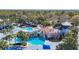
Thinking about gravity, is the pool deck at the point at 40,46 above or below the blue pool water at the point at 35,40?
below

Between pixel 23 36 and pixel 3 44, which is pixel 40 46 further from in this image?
pixel 3 44

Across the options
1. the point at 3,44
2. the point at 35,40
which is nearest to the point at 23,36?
the point at 35,40

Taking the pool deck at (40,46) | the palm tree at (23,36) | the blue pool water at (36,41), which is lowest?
the pool deck at (40,46)

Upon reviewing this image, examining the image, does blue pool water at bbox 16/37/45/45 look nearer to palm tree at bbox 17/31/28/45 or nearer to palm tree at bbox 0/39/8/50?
palm tree at bbox 17/31/28/45

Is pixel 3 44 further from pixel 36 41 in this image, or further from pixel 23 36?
pixel 36 41

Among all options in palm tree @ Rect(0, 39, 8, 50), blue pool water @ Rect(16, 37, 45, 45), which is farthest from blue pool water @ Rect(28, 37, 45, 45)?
palm tree @ Rect(0, 39, 8, 50)

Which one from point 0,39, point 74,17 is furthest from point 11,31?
point 74,17

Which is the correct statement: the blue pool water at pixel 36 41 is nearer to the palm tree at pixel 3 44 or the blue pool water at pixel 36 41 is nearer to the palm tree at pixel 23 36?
the palm tree at pixel 23 36

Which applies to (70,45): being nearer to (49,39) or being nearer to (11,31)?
(49,39)

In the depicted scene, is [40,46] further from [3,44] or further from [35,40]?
[3,44]

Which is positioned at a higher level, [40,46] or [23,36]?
[23,36]

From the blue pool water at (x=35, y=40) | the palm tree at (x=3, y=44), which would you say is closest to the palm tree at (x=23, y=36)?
the blue pool water at (x=35, y=40)
